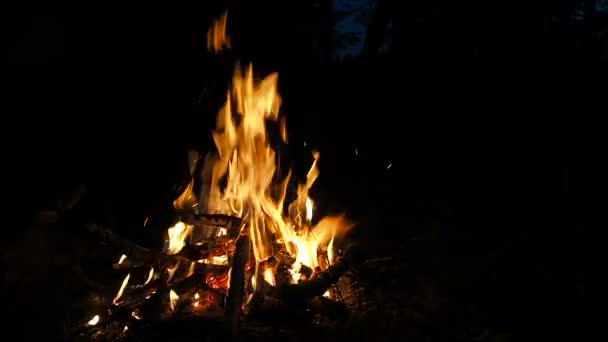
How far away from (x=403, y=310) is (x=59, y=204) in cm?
224

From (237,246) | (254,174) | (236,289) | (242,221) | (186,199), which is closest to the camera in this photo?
(236,289)

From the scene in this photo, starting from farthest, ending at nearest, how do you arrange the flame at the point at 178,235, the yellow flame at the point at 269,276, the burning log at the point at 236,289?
the flame at the point at 178,235, the yellow flame at the point at 269,276, the burning log at the point at 236,289

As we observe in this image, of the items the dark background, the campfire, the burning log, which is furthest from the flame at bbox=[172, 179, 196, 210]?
the dark background

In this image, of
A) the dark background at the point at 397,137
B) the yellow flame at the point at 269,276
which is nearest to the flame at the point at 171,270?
the yellow flame at the point at 269,276

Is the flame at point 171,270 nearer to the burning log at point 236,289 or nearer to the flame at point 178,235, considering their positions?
the flame at point 178,235

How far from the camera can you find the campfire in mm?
3410

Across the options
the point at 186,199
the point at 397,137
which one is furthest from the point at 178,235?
the point at 397,137

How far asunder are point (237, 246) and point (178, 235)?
1.87ft

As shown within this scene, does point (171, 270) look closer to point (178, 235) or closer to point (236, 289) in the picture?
point (178, 235)

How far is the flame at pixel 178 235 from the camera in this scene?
3789 millimetres

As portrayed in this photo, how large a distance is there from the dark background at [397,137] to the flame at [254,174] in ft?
3.16

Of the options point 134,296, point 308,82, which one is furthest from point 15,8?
point 308,82

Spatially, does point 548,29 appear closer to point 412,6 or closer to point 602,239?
point 412,6

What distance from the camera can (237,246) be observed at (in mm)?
3467
